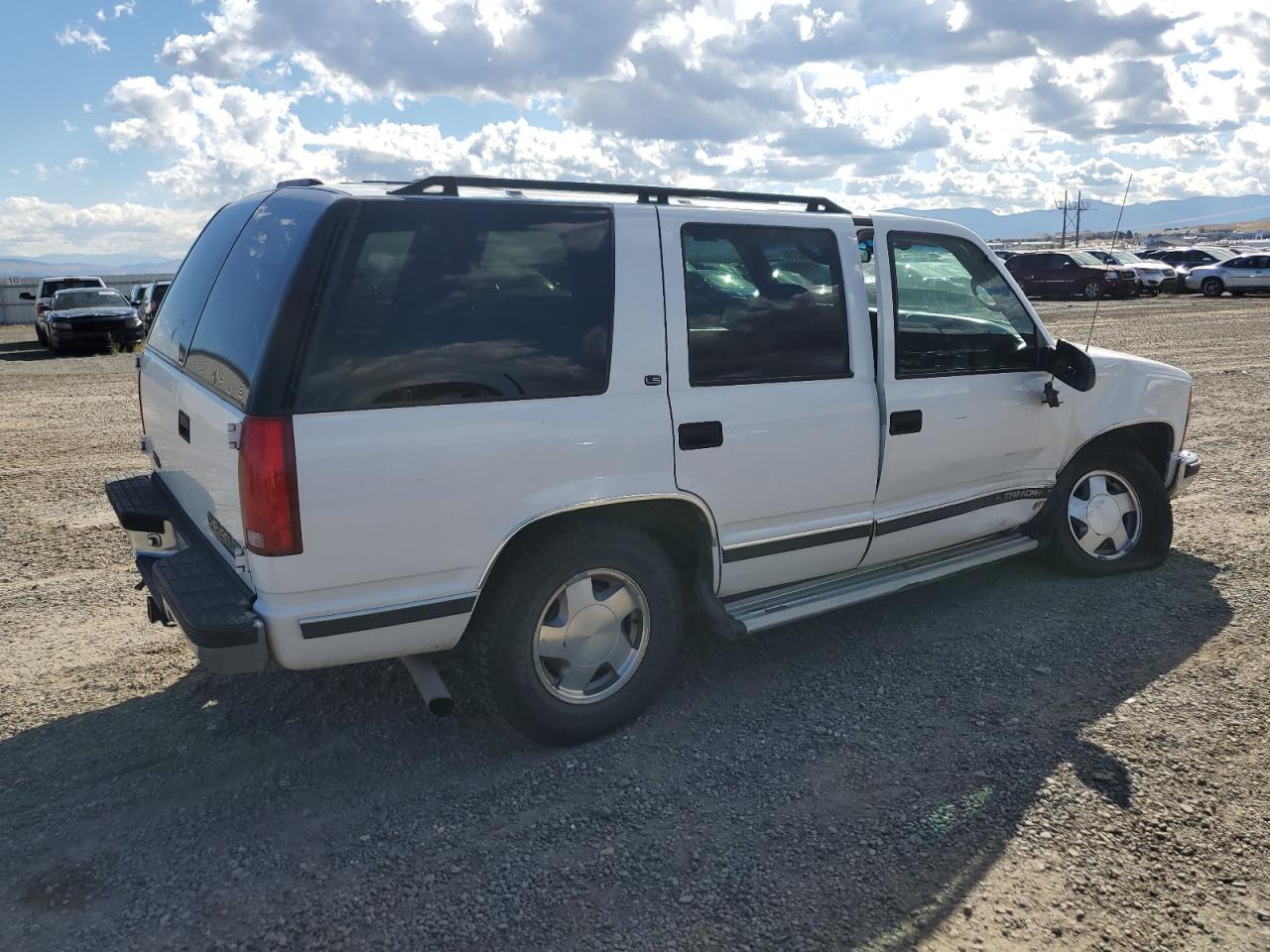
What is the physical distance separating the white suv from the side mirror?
2 centimetres

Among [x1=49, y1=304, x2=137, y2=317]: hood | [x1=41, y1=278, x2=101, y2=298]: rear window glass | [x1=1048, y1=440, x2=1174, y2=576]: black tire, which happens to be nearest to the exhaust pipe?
[x1=1048, y1=440, x2=1174, y2=576]: black tire

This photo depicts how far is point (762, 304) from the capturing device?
407 cm

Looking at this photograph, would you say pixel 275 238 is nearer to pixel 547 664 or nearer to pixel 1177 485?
pixel 547 664

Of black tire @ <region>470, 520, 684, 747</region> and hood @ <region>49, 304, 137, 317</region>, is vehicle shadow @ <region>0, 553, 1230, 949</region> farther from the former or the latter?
hood @ <region>49, 304, 137, 317</region>

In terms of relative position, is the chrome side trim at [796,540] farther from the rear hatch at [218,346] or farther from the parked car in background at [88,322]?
the parked car in background at [88,322]

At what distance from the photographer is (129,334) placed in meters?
22.0

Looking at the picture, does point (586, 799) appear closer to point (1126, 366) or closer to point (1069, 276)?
point (1126, 366)

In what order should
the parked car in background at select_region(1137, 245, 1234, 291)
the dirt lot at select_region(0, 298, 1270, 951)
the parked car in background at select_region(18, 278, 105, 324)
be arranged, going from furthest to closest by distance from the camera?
the parked car in background at select_region(1137, 245, 1234, 291), the parked car in background at select_region(18, 278, 105, 324), the dirt lot at select_region(0, 298, 1270, 951)

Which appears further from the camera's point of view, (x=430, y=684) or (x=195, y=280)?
(x=195, y=280)

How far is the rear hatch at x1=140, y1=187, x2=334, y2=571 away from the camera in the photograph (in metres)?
3.28

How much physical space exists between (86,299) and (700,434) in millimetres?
23039

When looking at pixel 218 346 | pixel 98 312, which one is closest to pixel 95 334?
pixel 98 312

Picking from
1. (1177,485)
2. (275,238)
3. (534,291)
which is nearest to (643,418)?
(534,291)

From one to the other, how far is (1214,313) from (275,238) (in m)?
27.7
